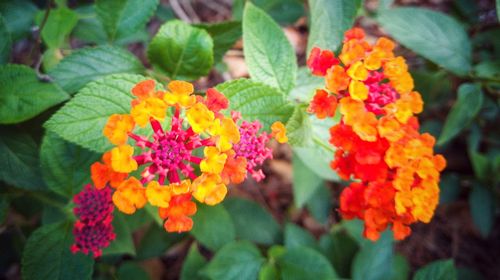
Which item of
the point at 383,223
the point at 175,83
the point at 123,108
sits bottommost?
the point at 383,223

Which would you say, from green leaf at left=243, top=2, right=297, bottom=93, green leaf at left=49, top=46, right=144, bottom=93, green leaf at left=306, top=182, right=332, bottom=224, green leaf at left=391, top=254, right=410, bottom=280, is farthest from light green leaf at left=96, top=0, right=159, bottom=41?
green leaf at left=391, top=254, right=410, bottom=280

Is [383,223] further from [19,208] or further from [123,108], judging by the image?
[19,208]

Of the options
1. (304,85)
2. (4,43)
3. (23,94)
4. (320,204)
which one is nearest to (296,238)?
(320,204)

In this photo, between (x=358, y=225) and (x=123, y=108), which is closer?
(x=123, y=108)

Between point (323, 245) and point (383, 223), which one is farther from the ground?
point (383, 223)

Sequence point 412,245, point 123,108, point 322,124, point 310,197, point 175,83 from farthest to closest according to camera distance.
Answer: point 412,245 < point 310,197 < point 322,124 < point 123,108 < point 175,83

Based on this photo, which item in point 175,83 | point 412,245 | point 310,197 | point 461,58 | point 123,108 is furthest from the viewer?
point 412,245

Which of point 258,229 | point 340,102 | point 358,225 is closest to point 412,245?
point 358,225

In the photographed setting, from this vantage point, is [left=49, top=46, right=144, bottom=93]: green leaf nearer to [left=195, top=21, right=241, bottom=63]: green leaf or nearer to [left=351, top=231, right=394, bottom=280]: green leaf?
[left=195, top=21, right=241, bottom=63]: green leaf
